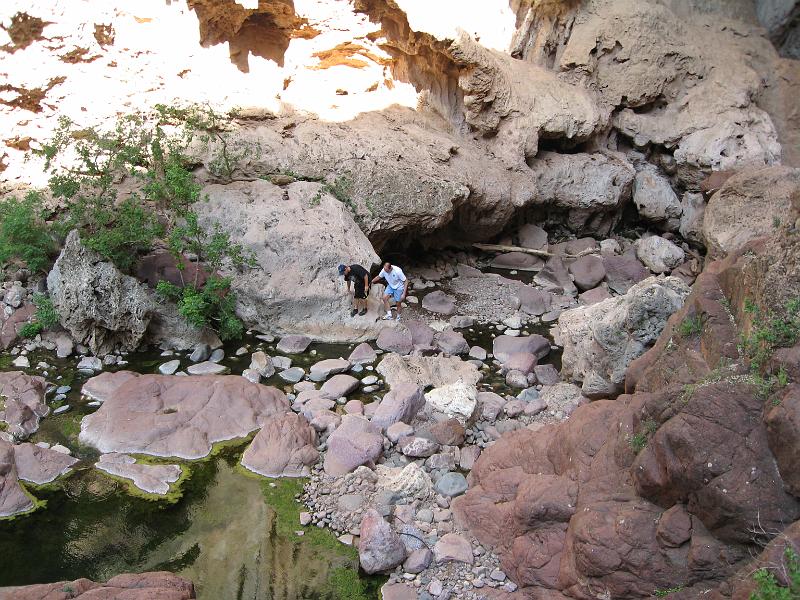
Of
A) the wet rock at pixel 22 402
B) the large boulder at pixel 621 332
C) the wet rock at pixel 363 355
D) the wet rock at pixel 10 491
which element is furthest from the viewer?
the wet rock at pixel 363 355

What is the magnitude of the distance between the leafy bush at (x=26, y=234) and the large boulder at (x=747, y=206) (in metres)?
11.0

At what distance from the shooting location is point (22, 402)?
8.14 metres

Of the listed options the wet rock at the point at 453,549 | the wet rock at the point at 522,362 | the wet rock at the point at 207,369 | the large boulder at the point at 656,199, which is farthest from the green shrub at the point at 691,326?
→ the large boulder at the point at 656,199

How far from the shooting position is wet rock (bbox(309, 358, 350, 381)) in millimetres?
9381

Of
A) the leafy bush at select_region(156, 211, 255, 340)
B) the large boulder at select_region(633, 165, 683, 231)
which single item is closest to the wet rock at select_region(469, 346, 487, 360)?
the leafy bush at select_region(156, 211, 255, 340)

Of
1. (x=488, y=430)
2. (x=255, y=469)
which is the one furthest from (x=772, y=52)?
(x=255, y=469)

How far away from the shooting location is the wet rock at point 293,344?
1008 centimetres

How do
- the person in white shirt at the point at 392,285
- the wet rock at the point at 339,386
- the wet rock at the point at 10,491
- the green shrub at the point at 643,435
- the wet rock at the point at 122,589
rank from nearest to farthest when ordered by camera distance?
1. the wet rock at the point at 122,589
2. the green shrub at the point at 643,435
3. the wet rock at the point at 10,491
4. the wet rock at the point at 339,386
5. the person in white shirt at the point at 392,285

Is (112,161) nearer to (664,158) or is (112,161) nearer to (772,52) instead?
(664,158)

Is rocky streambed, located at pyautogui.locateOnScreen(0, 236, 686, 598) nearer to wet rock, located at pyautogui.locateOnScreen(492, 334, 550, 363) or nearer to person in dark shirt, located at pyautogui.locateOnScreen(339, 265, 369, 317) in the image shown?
wet rock, located at pyautogui.locateOnScreen(492, 334, 550, 363)

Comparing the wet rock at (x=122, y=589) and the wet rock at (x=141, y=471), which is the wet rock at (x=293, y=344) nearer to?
the wet rock at (x=141, y=471)

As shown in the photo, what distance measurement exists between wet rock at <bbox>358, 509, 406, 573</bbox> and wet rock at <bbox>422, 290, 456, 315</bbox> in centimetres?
607

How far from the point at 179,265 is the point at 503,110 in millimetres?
7346

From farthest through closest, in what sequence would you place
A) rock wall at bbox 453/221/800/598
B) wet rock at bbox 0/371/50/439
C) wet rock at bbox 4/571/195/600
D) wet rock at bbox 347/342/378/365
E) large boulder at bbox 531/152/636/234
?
1. large boulder at bbox 531/152/636/234
2. wet rock at bbox 347/342/378/365
3. wet rock at bbox 0/371/50/439
4. wet rock at bbox 4/571/195/600
5. rock wall at bbox 453/221/800/598
